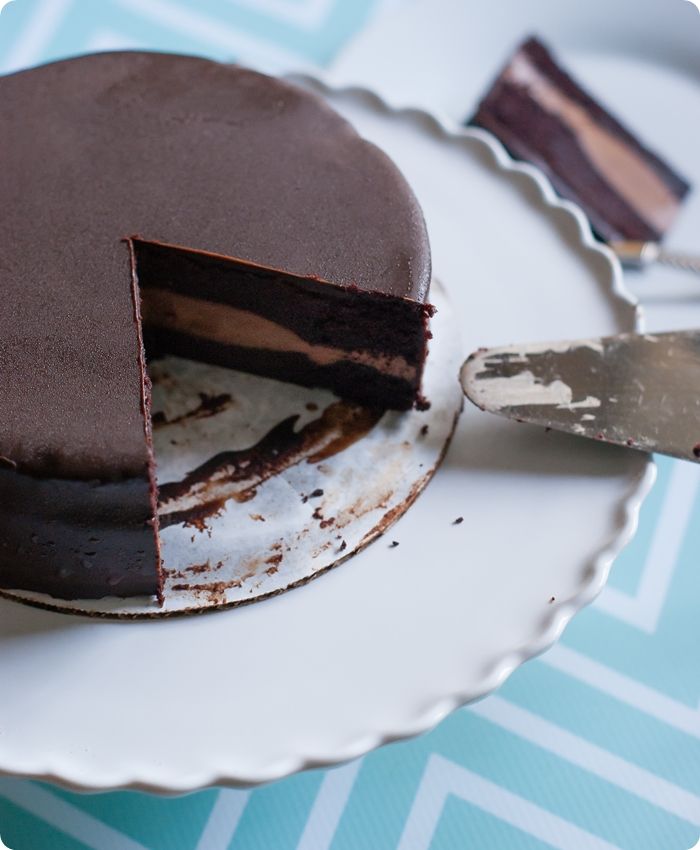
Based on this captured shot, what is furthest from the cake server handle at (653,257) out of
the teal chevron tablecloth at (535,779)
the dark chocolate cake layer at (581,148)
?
the teal chevron tablecloth at (535,779)

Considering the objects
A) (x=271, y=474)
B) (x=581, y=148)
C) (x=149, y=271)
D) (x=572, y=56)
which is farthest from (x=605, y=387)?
(x=572, y=56)

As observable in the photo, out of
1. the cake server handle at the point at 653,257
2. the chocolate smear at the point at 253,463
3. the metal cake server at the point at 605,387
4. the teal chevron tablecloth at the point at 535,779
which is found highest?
the cake server handle at the point at 653,257

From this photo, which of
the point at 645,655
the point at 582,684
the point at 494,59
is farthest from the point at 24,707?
the point at 494,59

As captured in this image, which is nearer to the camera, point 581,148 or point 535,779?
point 535,779

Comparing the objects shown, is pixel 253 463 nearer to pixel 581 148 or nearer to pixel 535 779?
pixel 535 779

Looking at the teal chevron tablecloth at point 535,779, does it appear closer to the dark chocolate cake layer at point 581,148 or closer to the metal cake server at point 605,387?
the metal cake server at point 605,387

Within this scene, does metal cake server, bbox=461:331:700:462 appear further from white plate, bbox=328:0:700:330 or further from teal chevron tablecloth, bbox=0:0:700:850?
white plate, bbox=328:0:700:330

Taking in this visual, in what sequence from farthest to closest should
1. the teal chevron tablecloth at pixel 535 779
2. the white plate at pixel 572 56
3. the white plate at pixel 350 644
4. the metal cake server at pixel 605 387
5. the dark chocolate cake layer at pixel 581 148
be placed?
the white plate at pixel 572 56, the dark chocolate cake layer at pixel 581 148, the metal cake server at pixel 605 387, the teal chevron tablecloth at pixel 535 779, the white plate at pixel 350 644
